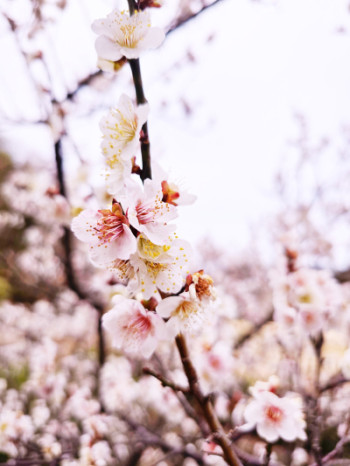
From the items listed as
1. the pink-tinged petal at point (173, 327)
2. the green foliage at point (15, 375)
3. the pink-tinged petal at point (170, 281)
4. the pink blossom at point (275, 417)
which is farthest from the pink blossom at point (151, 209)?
the green foliage at point (15, 375)

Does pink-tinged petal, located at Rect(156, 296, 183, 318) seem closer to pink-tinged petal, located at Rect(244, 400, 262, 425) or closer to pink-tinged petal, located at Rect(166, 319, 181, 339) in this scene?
pink-tinged petal, located at Rect(166, 319, 181, 339)

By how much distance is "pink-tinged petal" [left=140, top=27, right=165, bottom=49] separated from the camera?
851mm

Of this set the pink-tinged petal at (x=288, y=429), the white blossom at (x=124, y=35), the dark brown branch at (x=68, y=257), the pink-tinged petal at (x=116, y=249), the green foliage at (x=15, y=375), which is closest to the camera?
the pink-tinged petal at (x=116, y=249)

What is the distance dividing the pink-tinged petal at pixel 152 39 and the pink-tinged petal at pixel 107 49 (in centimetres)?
7

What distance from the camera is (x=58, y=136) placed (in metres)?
2.24

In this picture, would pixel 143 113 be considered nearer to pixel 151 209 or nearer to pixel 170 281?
pixel 151 209

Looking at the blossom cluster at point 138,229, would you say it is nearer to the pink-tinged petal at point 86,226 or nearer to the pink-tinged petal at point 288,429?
the pink-tinged petal at point 86,226

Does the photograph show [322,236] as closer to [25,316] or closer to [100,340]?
[100,340]

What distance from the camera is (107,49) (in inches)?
34.5

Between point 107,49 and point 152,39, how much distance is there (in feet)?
0.40

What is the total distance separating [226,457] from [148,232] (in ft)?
1.87

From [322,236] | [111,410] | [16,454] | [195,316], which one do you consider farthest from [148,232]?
[322,236]

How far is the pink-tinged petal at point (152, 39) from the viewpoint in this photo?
2.79 feet

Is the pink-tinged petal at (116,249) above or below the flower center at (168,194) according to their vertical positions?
below
